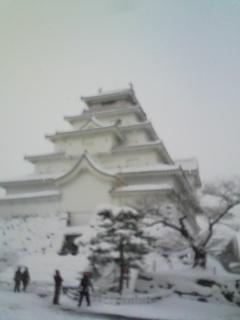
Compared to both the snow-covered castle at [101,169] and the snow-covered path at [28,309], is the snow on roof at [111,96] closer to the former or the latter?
the snow-covered castle at [101,169]

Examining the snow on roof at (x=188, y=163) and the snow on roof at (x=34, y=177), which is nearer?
the snow on roof at (x=34, y=177)

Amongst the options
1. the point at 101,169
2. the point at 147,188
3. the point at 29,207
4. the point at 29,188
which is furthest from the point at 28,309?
the point at 29,188

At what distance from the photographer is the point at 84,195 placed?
363 inches

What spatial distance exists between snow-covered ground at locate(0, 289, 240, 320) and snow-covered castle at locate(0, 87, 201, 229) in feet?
13.4

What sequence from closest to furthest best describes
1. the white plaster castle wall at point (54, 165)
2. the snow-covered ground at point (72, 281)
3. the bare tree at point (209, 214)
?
the snow-covered ground at point (72, 281)
the bare tree at point (209, 214)
the white plaster castle wall at point (54, 165)

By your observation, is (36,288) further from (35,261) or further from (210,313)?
(210,313)

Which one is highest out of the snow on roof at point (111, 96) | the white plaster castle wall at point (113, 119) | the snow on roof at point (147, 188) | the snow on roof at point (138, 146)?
the snow on roof at point (111, 96)

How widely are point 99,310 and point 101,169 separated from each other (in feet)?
17.8

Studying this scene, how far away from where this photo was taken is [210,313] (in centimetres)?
420

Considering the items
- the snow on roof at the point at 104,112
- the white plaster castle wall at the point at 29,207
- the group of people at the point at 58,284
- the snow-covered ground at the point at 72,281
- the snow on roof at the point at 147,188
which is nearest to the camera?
the snow-covered ground at the point at 72,281

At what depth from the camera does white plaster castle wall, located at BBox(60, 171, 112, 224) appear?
8961mm

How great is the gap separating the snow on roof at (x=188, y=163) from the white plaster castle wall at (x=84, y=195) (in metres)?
4.77

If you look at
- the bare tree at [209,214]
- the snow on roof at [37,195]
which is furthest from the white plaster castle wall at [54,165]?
the bare tree at [209,214]

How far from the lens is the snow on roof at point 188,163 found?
13.2 m
